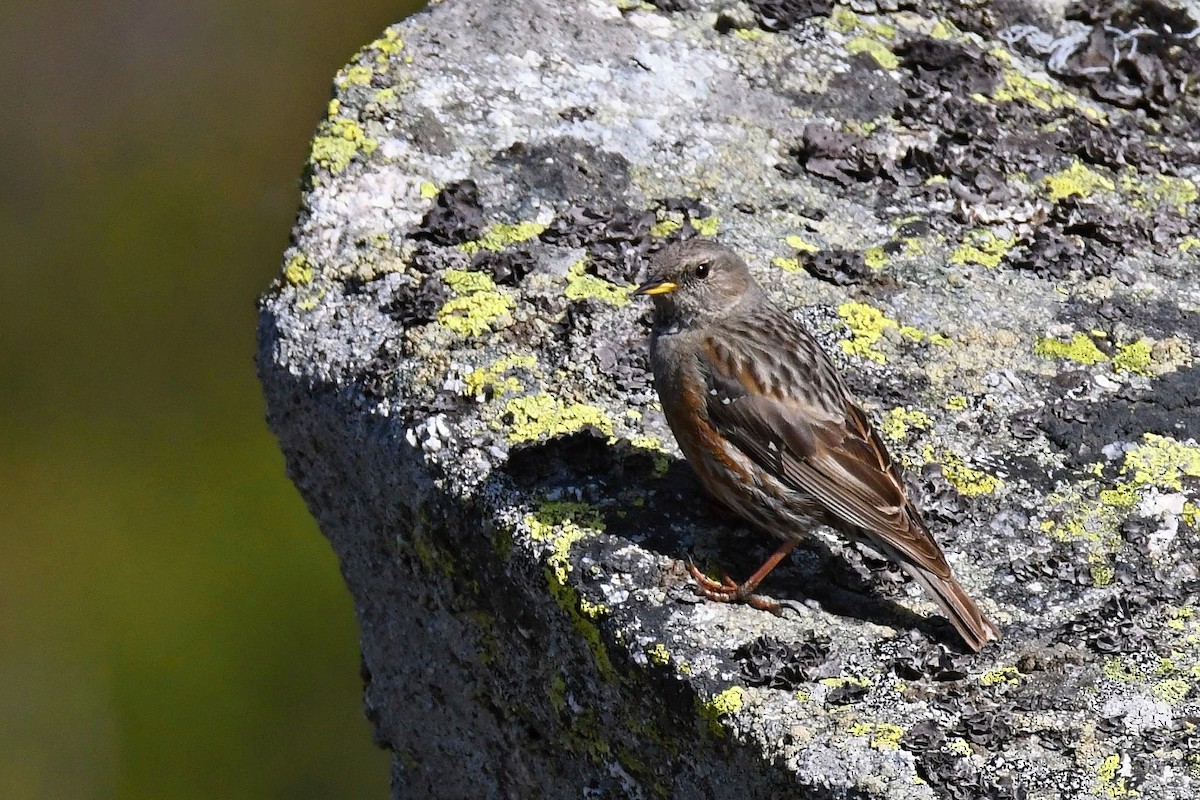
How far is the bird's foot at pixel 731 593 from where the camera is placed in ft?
12.5

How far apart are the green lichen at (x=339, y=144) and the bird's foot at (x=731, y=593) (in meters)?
2.10

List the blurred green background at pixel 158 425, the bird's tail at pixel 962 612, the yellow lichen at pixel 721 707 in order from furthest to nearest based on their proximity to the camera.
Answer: the blurred green background at pixel 158 425 < the bird's tail at pixel 962 612 < the yellow lichen at pixel 721 707

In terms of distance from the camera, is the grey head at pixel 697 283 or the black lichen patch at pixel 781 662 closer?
the black lichen patch at pixel 781 662

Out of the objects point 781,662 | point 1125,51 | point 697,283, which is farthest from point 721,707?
point 1125,51

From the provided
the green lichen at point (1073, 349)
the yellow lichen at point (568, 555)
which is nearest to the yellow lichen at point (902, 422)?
the green lichen at point (1073, 349)

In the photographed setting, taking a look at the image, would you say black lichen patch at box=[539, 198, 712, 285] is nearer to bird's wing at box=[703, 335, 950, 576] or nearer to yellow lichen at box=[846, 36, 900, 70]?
bird's wing at box=[703, 335, 950, 576]

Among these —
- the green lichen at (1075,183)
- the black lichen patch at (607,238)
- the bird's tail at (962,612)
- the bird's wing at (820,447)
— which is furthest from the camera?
the green lichen at (1075,183)

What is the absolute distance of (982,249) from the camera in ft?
16.3

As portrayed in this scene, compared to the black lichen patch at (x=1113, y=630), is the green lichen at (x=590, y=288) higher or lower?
higher

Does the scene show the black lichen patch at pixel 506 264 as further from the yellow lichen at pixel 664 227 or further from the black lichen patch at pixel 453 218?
the yellow lichen at pixel 664 227

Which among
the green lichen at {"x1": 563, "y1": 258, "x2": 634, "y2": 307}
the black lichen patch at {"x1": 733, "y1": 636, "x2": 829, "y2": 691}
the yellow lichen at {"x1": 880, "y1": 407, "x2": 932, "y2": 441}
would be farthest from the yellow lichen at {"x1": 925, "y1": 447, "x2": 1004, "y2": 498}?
the green lichen at {"x1": 563, "y1": 258, "x2": 634, "y2": 307}

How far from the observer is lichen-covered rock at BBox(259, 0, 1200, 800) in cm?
354

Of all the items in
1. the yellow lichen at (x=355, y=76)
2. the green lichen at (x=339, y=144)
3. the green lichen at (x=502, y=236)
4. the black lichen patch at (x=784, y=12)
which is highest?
the yellow lichen at (x=355, y=76)

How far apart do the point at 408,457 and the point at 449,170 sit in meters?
1.30
